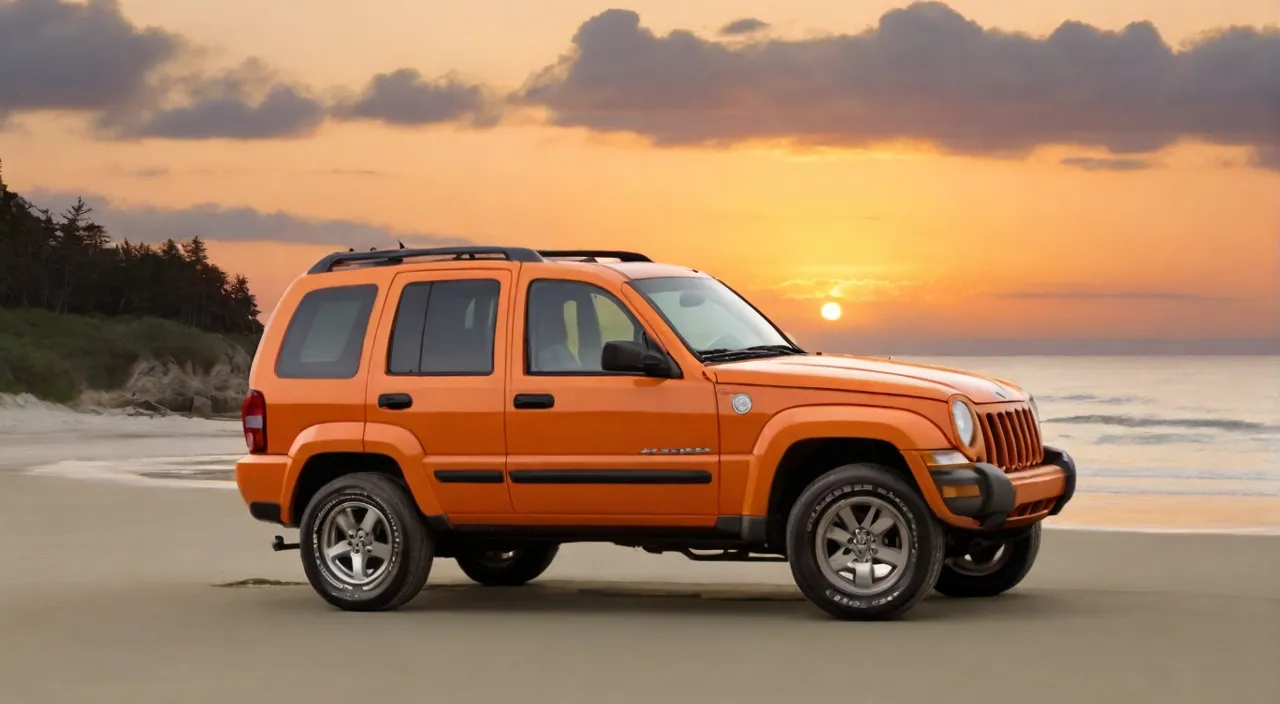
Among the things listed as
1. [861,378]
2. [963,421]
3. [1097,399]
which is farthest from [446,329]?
[1097,399]

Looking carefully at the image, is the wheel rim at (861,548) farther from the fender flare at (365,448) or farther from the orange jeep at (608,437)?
the fender flare at (365,448)

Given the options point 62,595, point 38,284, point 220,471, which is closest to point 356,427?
point 62,595

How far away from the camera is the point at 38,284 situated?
100688 millimetres

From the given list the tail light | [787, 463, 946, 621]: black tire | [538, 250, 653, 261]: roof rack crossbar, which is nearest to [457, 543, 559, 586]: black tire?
the tail light

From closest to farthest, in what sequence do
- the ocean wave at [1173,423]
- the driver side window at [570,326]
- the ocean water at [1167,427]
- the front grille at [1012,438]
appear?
1. the front grille at [1012,438]
2. the driver side window at [570,326]
3. the ocean water at [1167,427]
4. the ocean wave at [1173,423]

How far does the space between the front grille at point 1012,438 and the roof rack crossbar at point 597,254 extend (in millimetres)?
2635

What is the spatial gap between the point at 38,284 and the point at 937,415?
96.4m

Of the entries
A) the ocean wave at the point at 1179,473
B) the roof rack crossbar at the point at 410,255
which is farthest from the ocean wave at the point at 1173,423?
the roof rack crossbar at the point at 410,255

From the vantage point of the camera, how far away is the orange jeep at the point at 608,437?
10.6 m

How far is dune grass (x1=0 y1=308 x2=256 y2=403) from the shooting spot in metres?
64.9

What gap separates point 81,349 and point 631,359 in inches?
2695

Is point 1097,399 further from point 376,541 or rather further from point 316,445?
point 316,445

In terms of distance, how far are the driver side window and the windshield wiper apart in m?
0.44

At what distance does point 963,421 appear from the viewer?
34.7 feet
